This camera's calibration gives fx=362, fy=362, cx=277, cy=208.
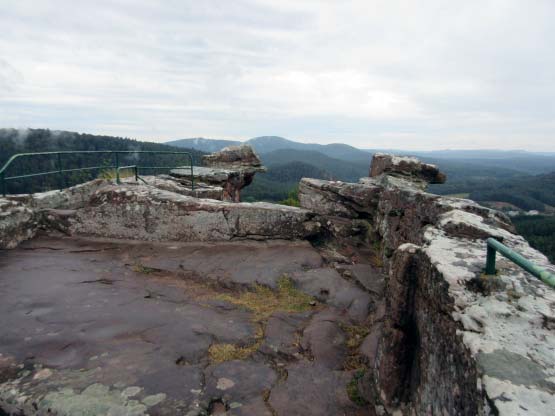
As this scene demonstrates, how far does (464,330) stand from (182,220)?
237 inches

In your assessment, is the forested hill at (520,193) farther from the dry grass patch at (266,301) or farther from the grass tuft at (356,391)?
the grass tuft at (356,391)

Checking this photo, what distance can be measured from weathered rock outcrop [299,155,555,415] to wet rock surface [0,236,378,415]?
0.78m

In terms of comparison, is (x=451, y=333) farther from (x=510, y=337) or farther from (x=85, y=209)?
(x=85, y=209)

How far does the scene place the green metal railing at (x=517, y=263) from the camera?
188 cm

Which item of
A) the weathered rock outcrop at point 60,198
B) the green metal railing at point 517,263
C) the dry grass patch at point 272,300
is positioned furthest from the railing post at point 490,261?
the weathered rock outcrop at point 60,198

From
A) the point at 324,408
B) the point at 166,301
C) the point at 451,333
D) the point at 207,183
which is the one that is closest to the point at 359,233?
the point at 166,301

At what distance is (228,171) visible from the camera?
707 inches

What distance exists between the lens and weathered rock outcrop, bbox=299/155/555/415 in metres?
1.93

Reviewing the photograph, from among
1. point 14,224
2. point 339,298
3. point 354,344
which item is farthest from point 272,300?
point 14,224

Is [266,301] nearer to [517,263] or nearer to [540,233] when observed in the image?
[517,263]

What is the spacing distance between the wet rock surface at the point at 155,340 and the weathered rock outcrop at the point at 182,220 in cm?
87

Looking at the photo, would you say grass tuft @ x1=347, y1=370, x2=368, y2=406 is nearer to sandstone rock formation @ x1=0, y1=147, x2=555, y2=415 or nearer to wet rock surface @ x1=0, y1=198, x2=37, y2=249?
sandstone rock formation @ x1=0, y1=147, x2=555, y2=415

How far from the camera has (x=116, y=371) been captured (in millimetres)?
3480

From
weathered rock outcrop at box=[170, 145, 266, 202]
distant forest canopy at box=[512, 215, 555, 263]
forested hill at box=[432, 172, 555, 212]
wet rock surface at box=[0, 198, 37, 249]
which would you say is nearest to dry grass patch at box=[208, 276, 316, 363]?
wet rock surface at box=[0, 198, 37, 249]
